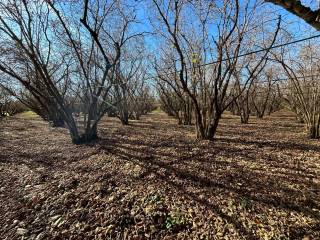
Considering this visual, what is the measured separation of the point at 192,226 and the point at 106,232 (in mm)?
1050

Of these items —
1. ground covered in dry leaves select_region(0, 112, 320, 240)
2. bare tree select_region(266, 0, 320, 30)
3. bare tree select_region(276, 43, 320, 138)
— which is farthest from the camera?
bare tree select_region(276, 43, 320, 138)

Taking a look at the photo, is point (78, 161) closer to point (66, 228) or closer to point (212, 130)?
point (66, 228)

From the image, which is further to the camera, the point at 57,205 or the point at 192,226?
the point at 57,205

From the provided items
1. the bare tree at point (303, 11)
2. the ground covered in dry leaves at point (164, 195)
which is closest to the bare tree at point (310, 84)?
the ground covered in dry leaves at point (164, 195)

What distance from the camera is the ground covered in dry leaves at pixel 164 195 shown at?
2354 millimetres

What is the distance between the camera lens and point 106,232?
7.75ft

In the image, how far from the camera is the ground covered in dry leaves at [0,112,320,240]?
2.35m

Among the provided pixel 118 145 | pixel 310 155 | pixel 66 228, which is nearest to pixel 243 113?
pixel 310 155

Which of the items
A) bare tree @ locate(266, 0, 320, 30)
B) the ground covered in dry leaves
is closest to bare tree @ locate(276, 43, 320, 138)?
the ground covered in dry leaves

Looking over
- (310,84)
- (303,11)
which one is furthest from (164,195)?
(310,84)

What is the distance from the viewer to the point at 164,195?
3.05m

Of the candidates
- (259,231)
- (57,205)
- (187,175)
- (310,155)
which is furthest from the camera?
(310,155)

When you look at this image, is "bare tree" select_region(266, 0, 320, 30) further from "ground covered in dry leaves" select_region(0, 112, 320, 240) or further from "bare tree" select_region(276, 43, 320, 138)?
"bare tree" select_region(276, 43, 320, 138)

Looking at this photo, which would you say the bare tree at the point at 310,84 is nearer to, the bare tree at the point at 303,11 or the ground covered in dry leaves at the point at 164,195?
the ground covered in dry leaves at the point at 164,195
